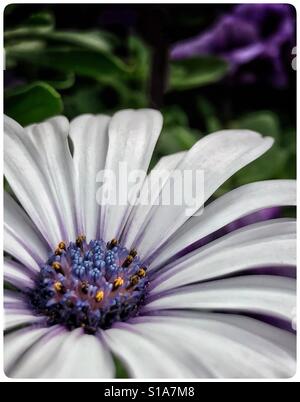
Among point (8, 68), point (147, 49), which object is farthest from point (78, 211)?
point (147, 49)

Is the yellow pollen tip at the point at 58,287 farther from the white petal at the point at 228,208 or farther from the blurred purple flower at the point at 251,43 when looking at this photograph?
the blurred purple flower at the point at 251,43

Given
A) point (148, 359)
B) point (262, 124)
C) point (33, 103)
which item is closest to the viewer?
point (148, 359)

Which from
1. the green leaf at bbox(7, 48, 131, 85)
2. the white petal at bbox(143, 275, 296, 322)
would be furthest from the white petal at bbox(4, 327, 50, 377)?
the green leaf at bbox(7, 48, 131, 85)

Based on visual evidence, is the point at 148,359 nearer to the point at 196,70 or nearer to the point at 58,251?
the point at 58,251

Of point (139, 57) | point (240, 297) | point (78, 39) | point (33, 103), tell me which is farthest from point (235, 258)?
point (139, 57)

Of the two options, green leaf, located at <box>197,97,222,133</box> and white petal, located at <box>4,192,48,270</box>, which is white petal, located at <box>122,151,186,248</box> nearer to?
white petal, located at <box>4,192,48,270</box>

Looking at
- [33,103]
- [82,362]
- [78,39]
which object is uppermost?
[78,39]
